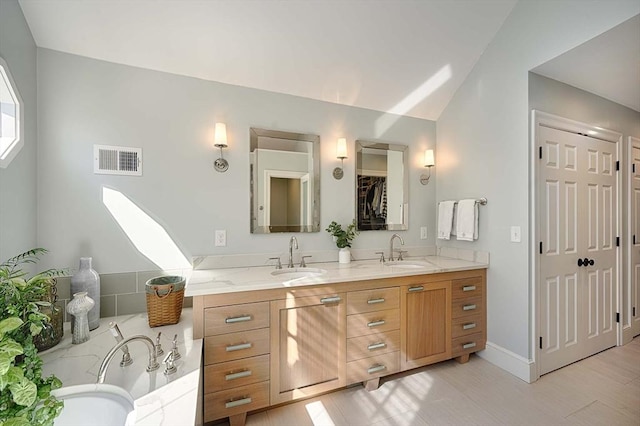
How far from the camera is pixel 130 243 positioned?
1.91 m

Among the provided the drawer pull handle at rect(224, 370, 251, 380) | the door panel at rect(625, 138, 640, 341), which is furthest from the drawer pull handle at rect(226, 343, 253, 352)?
the door panel at rect(625, 138, 640, 341)

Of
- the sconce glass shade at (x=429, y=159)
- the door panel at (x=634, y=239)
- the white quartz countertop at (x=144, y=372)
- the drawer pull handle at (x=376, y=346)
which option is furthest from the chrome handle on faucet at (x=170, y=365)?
the door panel at (x=634, y=239)

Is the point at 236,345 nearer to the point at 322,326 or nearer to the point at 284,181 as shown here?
the point at 322,326

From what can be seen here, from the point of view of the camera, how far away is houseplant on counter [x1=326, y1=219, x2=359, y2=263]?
7.83 feet

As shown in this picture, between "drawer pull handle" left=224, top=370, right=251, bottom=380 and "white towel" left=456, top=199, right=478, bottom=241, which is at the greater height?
"white towel" left=456, top=199, right=478, bottom=241

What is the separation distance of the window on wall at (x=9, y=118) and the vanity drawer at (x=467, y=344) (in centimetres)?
310

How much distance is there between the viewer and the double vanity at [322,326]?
157 cm

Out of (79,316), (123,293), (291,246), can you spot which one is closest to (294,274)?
(291,246)

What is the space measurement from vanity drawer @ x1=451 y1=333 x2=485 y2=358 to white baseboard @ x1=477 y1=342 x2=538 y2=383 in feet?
0.26

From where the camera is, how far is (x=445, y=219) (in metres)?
2.70

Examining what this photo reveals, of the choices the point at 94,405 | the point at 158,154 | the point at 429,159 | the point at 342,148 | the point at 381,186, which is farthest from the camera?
the point at 429,159

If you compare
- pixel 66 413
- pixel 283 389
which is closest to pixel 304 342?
pixel 283 389

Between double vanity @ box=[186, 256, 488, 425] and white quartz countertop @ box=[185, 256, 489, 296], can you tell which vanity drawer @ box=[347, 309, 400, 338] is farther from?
white quartz countertop @ box=[185, 256, 489, 296]

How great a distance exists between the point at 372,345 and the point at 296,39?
7.42 feet
